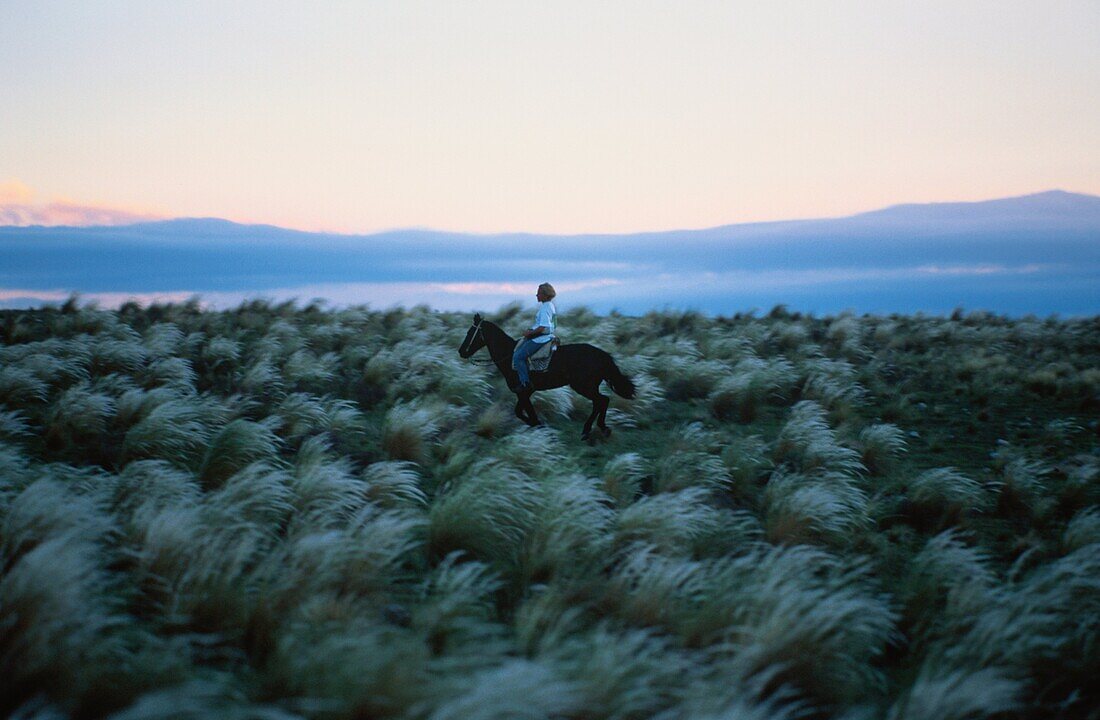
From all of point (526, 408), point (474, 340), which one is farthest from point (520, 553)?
point (474, 340)

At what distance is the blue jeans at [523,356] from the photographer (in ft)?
A: 30.1

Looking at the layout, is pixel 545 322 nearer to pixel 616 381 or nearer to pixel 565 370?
pixel 565 370

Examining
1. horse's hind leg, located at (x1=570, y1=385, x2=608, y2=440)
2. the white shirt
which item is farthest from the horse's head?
horse's hind leg, located at (x1=570, y1=385, x2=608, y2=440)

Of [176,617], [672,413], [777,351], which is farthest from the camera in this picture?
[777,351]

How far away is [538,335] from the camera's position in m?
8.99

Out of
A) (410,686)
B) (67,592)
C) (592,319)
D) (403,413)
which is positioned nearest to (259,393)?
(403,413)

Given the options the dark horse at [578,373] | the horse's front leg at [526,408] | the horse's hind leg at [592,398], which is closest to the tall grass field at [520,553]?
the horse's hind leg at [592,398]

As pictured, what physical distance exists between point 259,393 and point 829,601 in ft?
31.4

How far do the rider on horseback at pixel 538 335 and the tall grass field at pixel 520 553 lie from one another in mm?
1210

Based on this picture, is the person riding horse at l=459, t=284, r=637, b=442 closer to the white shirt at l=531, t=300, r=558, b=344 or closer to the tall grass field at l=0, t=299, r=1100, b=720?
the white shirt at l=531, t=300, r=558, b=344

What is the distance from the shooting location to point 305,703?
301cm

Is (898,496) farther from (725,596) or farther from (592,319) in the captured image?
(592,319)

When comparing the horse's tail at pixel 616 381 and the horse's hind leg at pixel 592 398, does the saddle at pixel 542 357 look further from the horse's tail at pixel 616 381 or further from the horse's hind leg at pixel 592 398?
the horse's tail at pixel 616 381

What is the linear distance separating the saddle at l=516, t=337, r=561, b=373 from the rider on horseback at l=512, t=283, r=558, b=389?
44 millimetres
